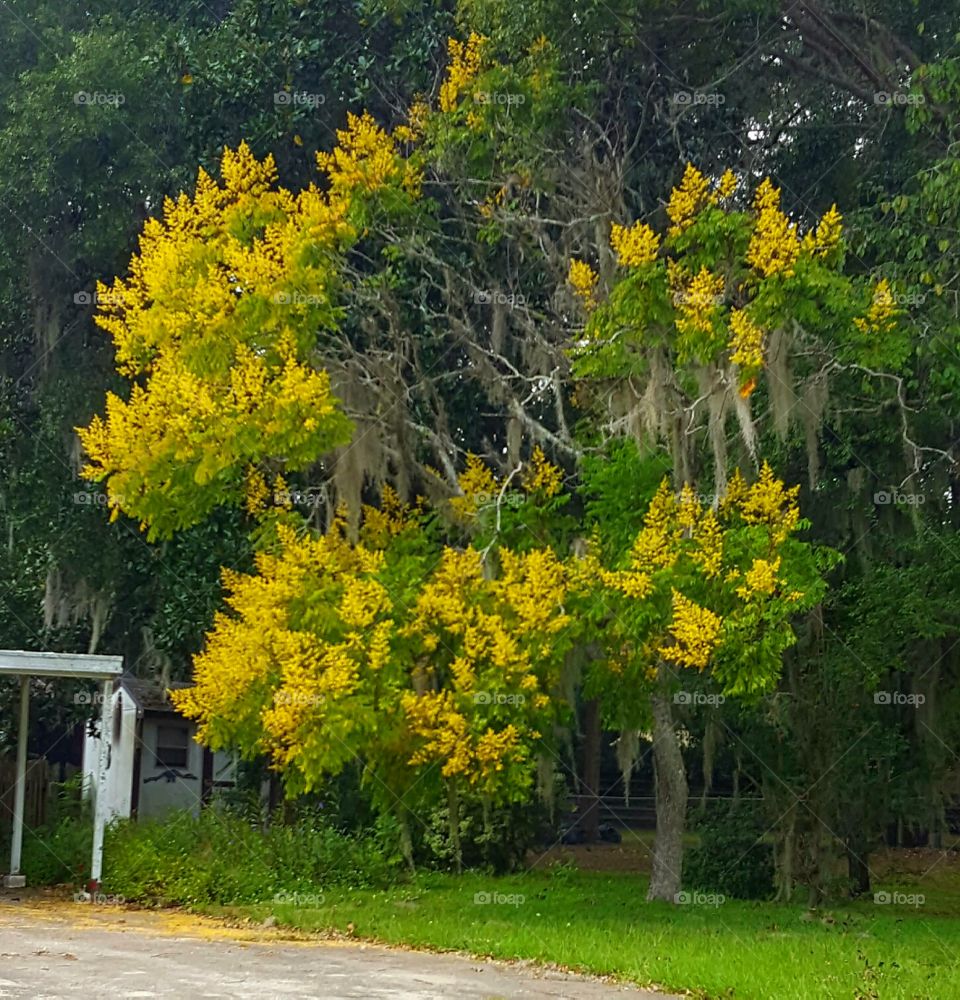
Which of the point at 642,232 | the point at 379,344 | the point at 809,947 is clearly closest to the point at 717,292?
the point at 642,232

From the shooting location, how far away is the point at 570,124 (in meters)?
18.5

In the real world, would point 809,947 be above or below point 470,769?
below

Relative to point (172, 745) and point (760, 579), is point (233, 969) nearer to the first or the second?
point (760, 579)

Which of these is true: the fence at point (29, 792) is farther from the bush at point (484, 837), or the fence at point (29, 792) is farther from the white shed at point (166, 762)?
the bush at point (484, 837)

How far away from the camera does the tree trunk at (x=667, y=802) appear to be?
18.6m

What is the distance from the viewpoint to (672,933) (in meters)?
14.7

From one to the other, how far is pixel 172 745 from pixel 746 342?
15324 millimetres

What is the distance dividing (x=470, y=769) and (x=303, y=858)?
2.76 m

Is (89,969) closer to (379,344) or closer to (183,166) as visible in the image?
(379,344)

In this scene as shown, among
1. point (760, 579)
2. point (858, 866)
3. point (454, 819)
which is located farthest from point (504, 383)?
point (858, 866)

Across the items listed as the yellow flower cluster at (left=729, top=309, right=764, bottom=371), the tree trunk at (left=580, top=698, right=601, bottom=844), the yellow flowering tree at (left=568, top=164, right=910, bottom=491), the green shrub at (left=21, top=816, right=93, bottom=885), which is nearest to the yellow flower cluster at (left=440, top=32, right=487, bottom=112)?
the yellow flowering tree at (left=568, top=164, right=910, bottom=491)

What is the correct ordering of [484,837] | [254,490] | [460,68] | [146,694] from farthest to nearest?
[146,694] → [484,837] → [460,68] → [254,490]

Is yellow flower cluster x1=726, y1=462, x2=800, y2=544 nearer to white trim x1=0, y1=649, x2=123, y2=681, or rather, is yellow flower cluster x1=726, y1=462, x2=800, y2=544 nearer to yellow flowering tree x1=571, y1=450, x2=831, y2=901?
yellow flowering tree x1=571, y1=450, x2=831, y2=901

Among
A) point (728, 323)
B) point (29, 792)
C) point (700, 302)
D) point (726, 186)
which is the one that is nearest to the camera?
point (700, 302)
